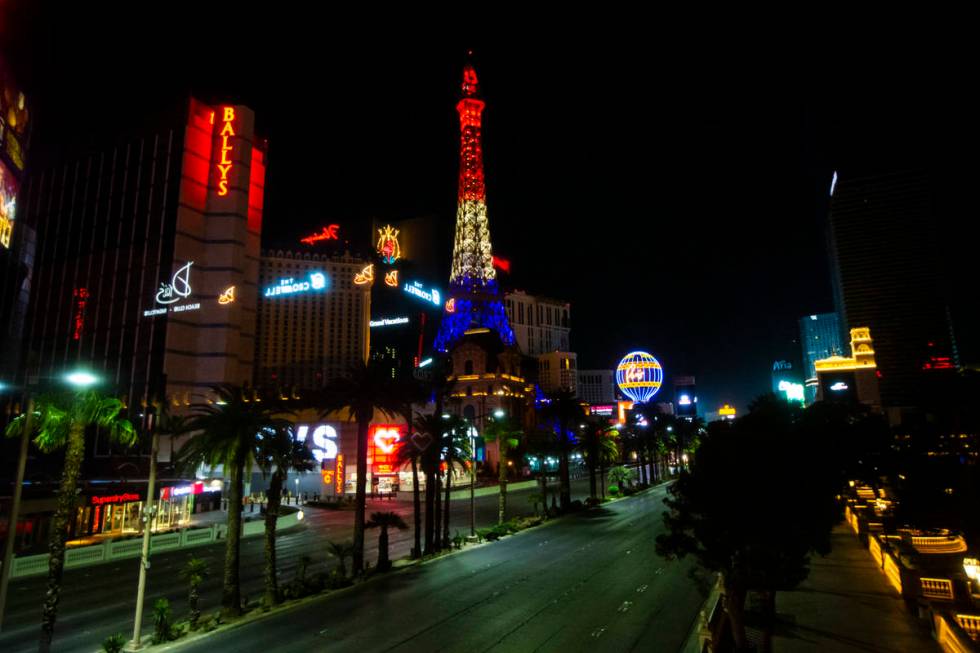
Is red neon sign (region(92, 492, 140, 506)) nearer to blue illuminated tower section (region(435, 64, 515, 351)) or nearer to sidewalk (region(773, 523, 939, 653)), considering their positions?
sidewalk (region(773, 523, 939, 653))

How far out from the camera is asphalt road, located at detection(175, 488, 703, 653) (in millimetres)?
18594

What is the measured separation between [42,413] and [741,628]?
23.9m

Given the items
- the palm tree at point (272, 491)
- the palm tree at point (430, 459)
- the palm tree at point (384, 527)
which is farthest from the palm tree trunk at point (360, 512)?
the palm tree at point (272, 491)

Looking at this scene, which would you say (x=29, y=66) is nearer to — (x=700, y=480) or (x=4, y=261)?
(x=4, y=261)

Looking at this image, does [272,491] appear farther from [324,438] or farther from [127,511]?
[324,438]

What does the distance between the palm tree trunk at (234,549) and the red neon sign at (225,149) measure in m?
70.1

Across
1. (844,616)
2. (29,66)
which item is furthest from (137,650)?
(29,66)

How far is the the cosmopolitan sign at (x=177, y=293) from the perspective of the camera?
7819 centimetres

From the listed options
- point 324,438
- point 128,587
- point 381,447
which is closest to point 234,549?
point 128,587

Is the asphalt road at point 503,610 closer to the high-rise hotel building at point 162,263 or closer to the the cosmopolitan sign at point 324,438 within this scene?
the the cosmopolitan sign at point 324,438

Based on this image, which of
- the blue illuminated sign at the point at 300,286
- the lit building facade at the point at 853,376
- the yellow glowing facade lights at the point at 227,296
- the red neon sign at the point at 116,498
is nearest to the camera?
the red neon sign at the point at 116,498

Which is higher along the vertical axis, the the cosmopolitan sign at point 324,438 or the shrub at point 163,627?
the the cosmopolitan sign at point 324,438

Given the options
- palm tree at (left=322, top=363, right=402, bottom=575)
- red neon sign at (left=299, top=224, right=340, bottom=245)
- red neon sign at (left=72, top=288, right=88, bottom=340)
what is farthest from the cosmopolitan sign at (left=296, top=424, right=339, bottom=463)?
red neon sign at (left=299, top=224, right=340, bottom=245)

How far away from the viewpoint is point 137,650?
18.5m
